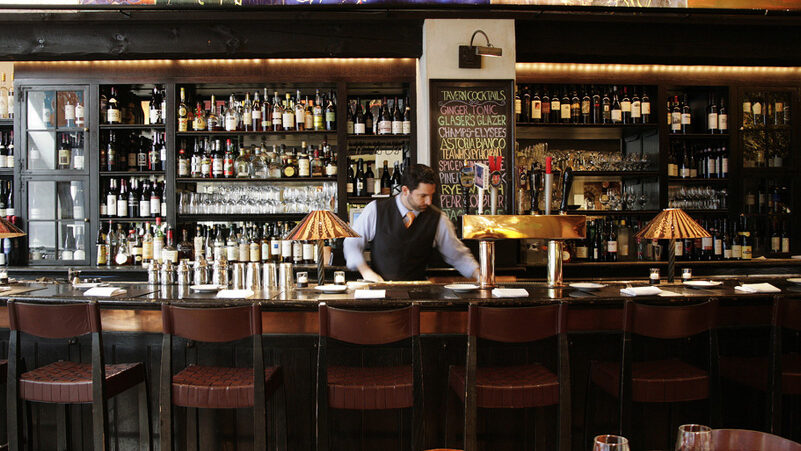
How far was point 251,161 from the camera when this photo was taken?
5.00 meters

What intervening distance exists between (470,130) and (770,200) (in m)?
3.09

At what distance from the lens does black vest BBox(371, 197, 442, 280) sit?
3967mm

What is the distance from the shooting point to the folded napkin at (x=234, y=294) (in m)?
2.76

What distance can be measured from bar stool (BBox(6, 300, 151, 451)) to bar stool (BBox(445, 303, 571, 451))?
155cm

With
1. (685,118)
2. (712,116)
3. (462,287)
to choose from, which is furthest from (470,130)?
(712,116)

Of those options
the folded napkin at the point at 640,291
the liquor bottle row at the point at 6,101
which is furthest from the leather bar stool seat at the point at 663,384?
the liquor bottle row at the point at 6,101

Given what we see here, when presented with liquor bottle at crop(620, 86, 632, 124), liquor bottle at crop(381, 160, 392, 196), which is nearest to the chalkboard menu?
liquor bottle at crop(381, 160, 392, 196)

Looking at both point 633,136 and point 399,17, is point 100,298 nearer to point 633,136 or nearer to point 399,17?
point 399,17

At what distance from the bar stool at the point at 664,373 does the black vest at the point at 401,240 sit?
177 cm

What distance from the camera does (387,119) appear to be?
510 centimetres

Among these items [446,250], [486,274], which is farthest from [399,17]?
[486,274]

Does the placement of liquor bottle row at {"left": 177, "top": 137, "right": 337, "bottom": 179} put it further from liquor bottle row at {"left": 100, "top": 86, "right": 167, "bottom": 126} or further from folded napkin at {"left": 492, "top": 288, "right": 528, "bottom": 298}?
folded napkin at {"left": 492, "top": 288, "right": 528, "bottom": 298}

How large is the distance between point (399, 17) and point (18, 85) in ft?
11.3

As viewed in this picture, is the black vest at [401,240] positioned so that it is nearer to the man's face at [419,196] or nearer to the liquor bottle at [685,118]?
the man's face at [419,196]
